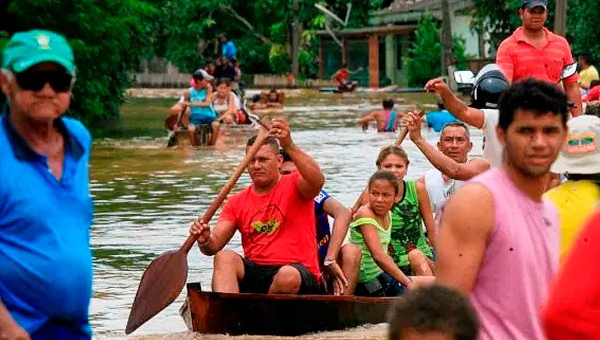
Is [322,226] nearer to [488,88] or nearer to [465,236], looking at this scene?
[488,88]

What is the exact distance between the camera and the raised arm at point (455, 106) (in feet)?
30.2

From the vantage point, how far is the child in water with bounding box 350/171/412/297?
437 inches

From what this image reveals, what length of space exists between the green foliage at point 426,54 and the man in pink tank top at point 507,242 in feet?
193

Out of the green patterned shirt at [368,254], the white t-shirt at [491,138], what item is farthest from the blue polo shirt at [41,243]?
the green patterned shirt at [368,254]

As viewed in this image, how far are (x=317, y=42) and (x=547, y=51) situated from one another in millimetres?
66927

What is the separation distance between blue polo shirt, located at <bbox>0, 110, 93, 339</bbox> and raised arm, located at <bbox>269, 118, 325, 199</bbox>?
4608 millimetres

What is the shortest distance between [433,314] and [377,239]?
7313 millimetres

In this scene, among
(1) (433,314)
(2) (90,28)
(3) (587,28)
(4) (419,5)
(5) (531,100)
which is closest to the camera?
(1) (433,314)

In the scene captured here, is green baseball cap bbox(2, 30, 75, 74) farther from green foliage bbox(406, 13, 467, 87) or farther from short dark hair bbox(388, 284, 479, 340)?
green foliage bbox(406, 13, 467, 87)

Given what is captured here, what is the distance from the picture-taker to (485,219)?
491cm

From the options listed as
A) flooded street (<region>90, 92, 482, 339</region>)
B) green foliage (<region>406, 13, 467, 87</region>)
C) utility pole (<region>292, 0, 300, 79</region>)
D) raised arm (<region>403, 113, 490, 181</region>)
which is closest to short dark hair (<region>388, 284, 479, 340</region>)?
raised arm (<region>403, 113, 490, 181</region>)

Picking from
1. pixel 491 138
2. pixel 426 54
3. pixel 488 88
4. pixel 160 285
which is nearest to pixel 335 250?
pixel 160 285

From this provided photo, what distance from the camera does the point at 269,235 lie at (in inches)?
420

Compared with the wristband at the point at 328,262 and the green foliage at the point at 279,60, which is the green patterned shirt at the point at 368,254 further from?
the green foliage at the point at 279,60
